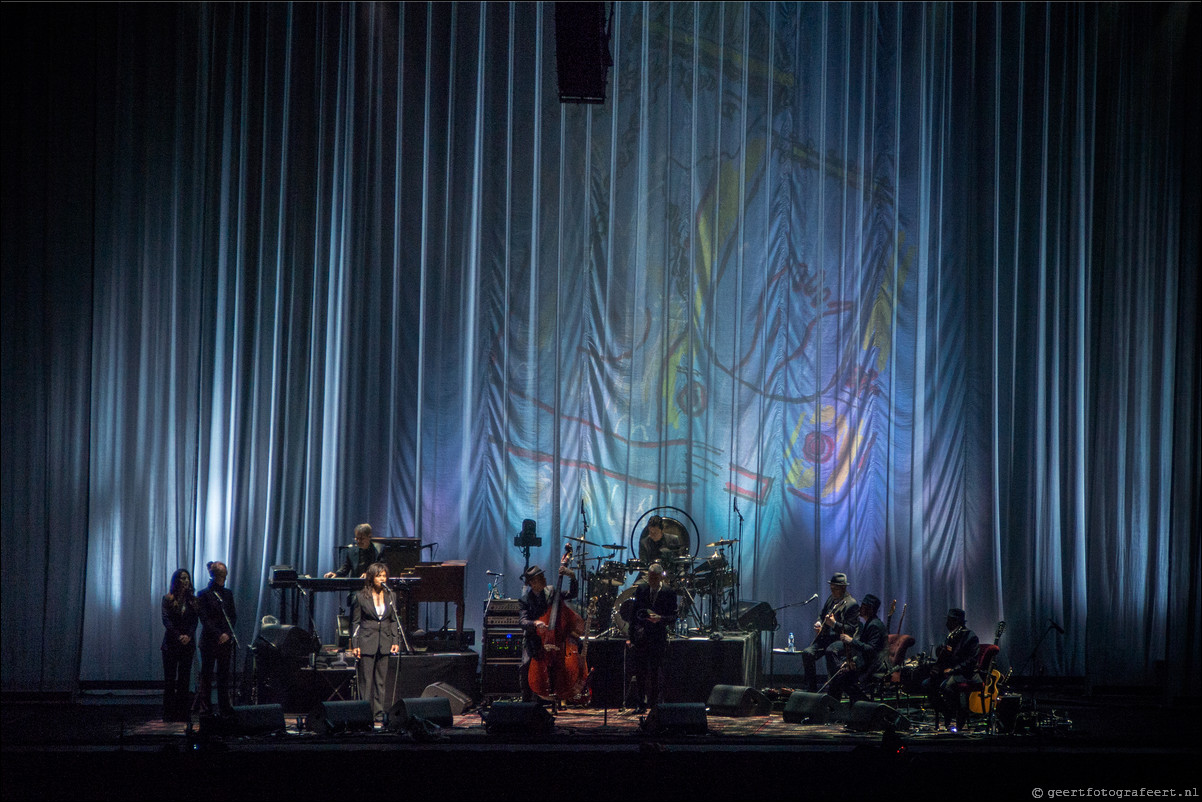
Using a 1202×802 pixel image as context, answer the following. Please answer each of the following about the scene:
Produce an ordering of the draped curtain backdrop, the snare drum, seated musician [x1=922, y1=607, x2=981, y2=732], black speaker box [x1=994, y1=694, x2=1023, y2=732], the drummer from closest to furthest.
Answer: black speaker box [x1=994, y1=694, x2=1023, y2=732]
seated musician [x1=922, y1=607, x2=981, y2=732]
the snare drum
the drummer
the draped curtain backdrop

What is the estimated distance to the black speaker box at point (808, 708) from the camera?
9648mm

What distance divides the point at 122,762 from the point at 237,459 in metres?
5.17

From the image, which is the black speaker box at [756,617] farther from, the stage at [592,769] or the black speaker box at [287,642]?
the black speaker box at [287,642]

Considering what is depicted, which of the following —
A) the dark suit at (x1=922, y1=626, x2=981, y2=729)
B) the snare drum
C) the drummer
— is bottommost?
the dark suit at (x1=922, y1=626, x2=981, y2=729)

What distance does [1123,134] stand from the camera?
12.8 metres

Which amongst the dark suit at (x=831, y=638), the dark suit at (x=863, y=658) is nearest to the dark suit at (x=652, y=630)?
the dark suit at (x=831, y=638)

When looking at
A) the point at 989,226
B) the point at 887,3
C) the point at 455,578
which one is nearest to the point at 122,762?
the point at 455,578

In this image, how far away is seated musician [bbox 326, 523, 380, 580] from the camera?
11133 mm

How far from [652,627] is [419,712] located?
8.02 feet

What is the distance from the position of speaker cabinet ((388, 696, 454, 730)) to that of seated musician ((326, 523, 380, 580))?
2227 mm

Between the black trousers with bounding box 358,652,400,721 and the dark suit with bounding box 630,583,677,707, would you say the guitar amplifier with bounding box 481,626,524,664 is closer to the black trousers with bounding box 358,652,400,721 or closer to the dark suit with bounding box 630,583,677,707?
the dark suit with bounding box 630,583,677,707

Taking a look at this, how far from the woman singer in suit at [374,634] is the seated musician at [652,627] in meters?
2.24

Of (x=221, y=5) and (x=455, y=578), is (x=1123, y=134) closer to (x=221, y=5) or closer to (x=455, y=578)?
(x=455, y=578)

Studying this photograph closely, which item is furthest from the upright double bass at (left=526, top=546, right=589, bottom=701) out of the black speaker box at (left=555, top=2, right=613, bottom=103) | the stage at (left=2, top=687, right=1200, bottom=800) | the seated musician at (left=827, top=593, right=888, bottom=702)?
the black speaker box at (left=555, top=2, right=613, bottom=103)
